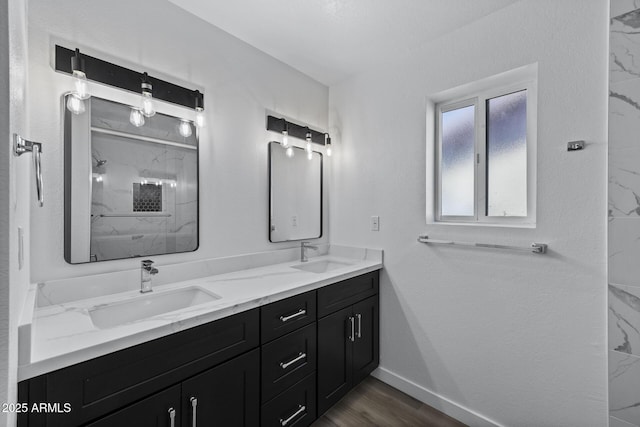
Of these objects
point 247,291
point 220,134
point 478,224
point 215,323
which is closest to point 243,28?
point 220,134

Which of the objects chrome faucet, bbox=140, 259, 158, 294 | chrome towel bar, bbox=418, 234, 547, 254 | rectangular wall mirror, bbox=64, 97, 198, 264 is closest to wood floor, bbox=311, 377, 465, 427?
chrome towel bar, bbox=418, 234, 547, 254

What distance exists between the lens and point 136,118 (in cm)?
138

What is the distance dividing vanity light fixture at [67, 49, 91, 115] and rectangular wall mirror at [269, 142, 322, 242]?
3.49 ft

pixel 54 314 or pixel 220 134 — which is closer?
pixel 54 314

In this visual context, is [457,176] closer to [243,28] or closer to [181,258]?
[243,28]

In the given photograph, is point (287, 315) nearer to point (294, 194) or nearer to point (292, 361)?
point (292, 361)

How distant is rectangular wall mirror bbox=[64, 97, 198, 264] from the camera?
1.26 meters

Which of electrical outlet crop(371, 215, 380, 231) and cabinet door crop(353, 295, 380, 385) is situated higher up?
electrical outlet crop(371, 215, 380, 231)

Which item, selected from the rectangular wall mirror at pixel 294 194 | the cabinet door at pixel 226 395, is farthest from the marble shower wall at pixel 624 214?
the rectangular wall mirror at pixel 294 194

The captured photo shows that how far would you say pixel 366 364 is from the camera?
203 centimetres

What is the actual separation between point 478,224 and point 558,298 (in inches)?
20.5

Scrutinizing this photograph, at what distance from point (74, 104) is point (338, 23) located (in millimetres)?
1441

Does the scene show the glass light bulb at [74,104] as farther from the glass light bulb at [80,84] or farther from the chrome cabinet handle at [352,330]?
the chrome cabinet handle at [352,330]

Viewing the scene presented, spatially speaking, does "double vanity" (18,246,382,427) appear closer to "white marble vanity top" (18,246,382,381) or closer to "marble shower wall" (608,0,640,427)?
"white marble vanity top" (18,246,382,381)
